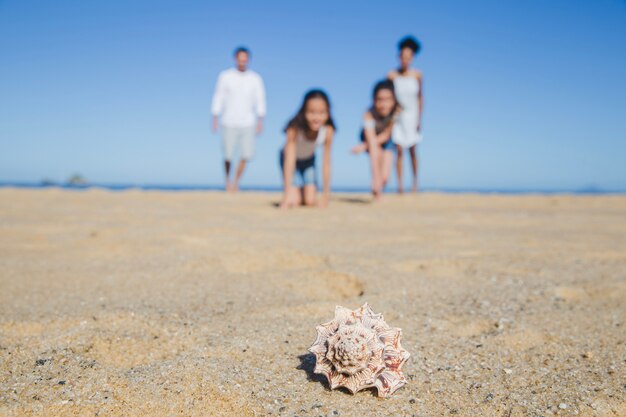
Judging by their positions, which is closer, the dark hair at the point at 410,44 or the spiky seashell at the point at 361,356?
the spiky seashell at the point at 361,356

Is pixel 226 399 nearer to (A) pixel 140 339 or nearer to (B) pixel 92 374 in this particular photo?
(B) pixel 92 374

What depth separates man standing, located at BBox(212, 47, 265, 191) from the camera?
7.40 metres

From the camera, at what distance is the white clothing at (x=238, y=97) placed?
7402 millimetres

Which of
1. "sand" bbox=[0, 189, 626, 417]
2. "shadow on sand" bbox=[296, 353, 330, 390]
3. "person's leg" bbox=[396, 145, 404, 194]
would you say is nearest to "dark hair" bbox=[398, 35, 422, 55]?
"person's leg" bbox=[396, 145, 404, 194]

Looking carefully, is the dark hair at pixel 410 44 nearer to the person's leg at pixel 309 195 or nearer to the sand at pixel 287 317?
the person's leg at pixel 309 195

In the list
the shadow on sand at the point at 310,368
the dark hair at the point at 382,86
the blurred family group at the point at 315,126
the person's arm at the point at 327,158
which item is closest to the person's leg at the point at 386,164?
the blurred family group at the point at 315,126

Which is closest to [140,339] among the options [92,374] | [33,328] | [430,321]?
[92,374]

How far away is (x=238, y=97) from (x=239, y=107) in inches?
6.1

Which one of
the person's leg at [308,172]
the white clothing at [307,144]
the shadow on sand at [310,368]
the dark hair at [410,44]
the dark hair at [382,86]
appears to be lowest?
the shadow on sand at [310,368]

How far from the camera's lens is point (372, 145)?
20.4ft

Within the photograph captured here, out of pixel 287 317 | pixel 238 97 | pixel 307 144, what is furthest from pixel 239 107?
pixel 287 317

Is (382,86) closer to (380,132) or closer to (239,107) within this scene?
(380,132)

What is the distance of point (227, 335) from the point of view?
1.48 metres

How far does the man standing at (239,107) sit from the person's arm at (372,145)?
2049mm
